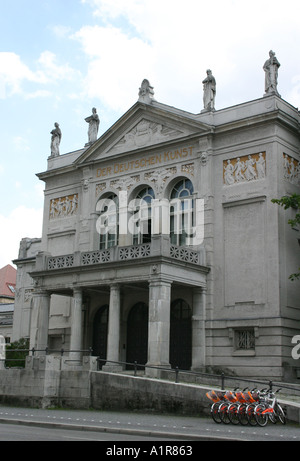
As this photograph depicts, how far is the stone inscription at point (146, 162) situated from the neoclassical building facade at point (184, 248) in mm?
81

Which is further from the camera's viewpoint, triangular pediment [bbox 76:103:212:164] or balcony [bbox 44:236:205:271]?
triangular pediment [bbox 76:103:212:164]

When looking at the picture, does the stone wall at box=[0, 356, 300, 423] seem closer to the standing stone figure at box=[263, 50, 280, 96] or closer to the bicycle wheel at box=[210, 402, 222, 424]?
the bicycle wheel at box=[210, 402, 222, 424]

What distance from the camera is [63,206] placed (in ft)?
Result: 134

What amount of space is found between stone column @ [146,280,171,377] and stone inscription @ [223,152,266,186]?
22.5 feet

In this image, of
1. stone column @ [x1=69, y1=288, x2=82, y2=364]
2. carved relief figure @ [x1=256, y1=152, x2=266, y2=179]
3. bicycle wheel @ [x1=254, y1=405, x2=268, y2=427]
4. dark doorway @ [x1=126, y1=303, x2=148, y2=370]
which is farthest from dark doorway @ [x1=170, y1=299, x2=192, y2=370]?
bicycle wheel @ [x1=254, y1=405, x2=268, y2=427]

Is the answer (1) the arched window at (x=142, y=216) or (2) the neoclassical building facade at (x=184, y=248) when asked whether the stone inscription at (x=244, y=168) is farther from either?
(1) the arched window at (x=142, y=216)

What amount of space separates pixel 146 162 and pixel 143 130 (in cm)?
203

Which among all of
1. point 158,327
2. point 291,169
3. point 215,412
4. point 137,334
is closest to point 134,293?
point 137,334

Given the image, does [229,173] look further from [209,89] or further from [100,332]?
[100,332]

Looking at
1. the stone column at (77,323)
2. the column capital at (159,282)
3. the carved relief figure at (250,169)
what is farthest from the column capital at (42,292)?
the carved relief figure at (250,169)

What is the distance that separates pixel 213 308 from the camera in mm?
32000

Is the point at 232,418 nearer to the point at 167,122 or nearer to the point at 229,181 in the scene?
the point at 229,181

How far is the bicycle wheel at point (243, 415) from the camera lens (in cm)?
1964

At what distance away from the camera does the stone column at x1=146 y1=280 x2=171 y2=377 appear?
28875 millimetres
